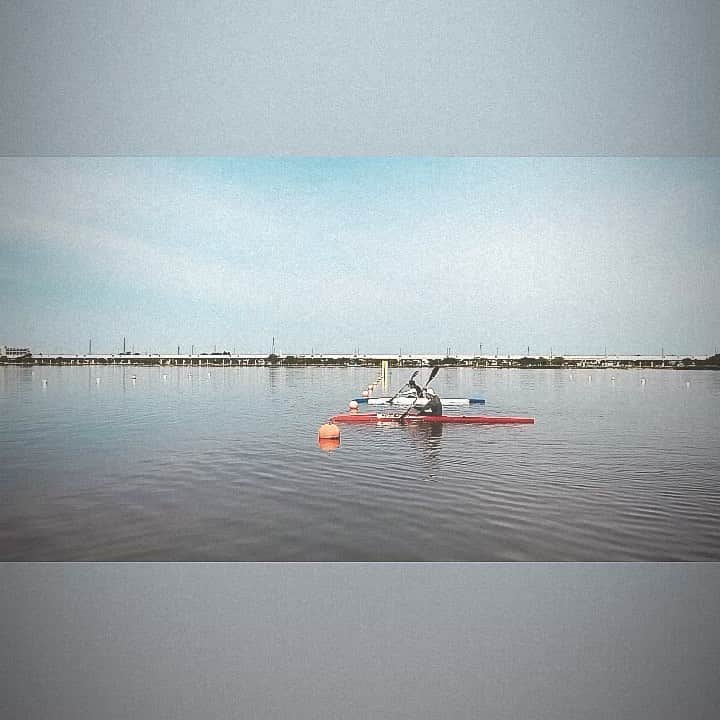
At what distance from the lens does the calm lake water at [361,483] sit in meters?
4.37

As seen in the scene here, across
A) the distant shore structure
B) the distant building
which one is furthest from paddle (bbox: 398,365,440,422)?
the distant building

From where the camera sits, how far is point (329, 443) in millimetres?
7820

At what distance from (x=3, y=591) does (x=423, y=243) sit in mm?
4074

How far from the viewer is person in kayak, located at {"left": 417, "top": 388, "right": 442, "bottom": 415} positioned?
9594 mm

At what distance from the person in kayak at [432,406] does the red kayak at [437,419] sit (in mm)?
69

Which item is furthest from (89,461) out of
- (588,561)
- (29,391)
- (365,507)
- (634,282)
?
(634,282)

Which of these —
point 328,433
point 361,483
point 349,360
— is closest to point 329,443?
point 328,433

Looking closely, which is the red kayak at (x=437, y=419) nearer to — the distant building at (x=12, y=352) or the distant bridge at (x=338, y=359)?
the distant bridge at (x=338, y=359)

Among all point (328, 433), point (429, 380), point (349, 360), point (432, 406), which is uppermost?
point (349, 360)

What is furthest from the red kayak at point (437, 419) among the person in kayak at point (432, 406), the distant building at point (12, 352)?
the distant building at point (12, 352)

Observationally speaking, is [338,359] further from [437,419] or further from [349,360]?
[437,419]

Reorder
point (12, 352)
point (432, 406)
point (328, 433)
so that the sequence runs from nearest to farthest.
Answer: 1. point (12, 352)
2. point (328, 433)
3. point (432, 406)

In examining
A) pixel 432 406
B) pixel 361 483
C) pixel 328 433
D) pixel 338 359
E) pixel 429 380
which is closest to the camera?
pixel 361 483

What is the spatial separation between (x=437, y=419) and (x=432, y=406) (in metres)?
0.20
